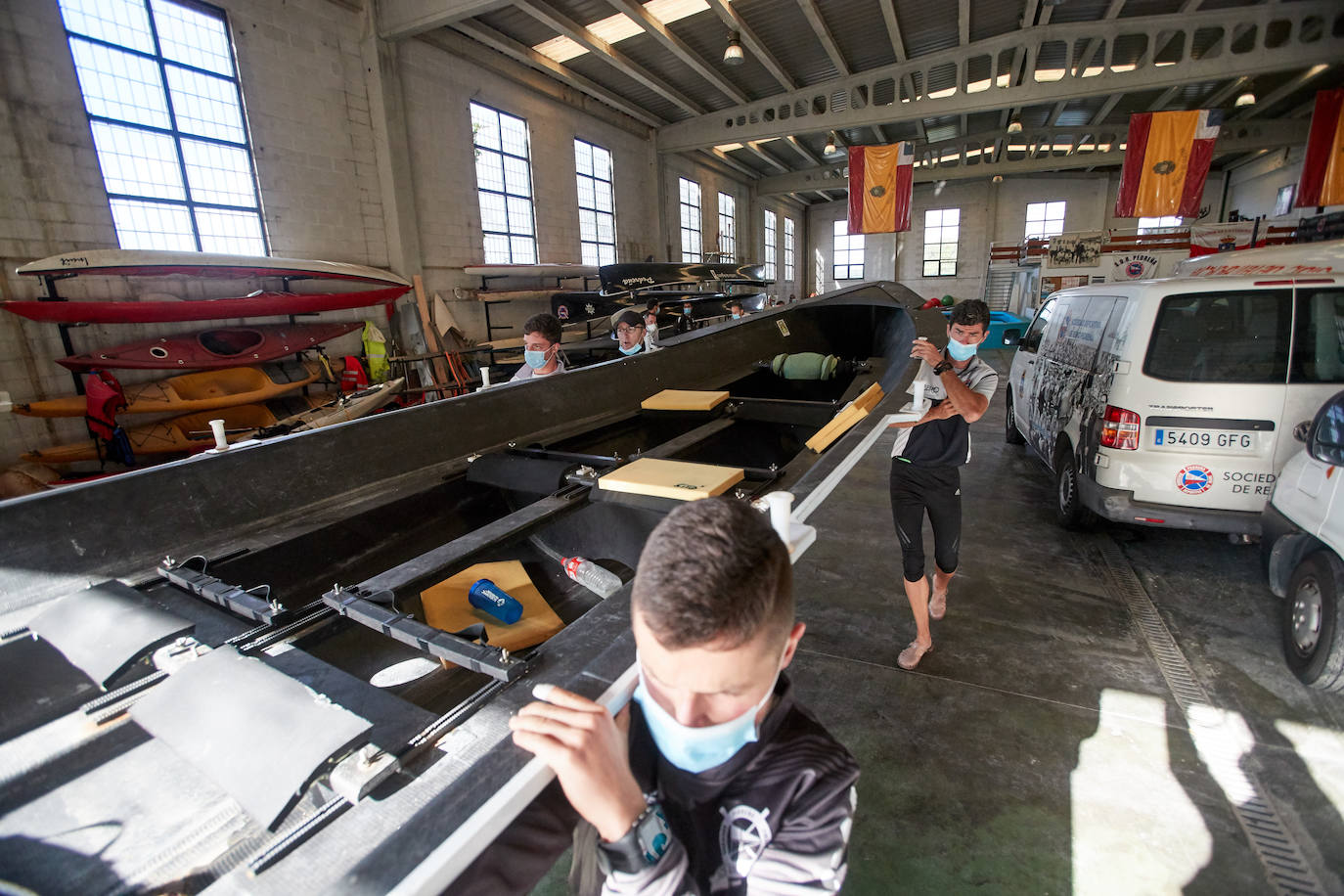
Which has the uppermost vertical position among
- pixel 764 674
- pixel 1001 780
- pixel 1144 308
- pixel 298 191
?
pixel 298 191

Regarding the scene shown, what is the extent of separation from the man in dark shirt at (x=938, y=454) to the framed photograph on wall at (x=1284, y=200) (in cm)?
2002

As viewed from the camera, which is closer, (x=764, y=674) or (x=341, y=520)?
(x=764, y=674)

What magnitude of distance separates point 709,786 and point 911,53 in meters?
15.0

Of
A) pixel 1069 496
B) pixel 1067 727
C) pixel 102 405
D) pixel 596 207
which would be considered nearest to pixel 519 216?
pixel 596 207

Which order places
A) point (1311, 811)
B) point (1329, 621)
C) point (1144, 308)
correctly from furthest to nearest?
point (1144, 308) → point (1329, 621) → point (1311, 811)

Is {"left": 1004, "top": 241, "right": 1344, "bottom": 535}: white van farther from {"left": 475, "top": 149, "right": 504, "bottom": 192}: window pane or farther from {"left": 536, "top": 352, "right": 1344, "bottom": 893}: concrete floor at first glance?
{"left": 475, "top": 149, "right": 504, "bottom": 192}: window pane

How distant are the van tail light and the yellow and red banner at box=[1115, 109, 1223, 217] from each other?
1161cm

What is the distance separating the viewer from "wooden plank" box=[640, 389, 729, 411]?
3068 mm

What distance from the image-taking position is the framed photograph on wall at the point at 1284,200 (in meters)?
15.5

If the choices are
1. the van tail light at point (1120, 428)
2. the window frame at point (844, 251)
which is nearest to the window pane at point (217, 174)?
the van tail light at point (1120, 428)

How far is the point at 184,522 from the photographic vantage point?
1746 mm

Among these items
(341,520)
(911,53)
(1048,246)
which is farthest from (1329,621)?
(1048,246)

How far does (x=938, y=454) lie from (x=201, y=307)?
7278 millimetres

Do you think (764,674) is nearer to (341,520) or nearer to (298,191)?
(341,520)
